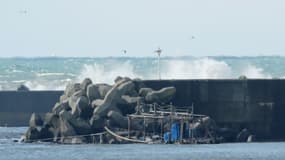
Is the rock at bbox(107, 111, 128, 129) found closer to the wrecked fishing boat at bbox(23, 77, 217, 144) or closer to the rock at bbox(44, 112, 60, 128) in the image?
the wrecked fishing boat at bbox(23, 77, 217, 144)

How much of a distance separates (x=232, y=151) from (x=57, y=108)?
14840mm

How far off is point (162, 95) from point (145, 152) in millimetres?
9017

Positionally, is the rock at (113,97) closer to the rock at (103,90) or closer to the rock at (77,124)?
the rock at (77,124)

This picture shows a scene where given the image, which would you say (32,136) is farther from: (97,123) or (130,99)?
(130,99)

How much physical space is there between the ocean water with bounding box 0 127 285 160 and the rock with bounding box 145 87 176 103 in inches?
150

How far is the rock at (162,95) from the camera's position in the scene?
3024 inches

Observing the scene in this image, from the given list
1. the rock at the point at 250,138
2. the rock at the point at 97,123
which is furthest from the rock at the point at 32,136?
the rock at the point at 250,138

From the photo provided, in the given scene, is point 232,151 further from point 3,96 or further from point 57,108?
point 3,96

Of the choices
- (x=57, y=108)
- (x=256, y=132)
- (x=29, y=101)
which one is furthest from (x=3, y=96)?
(x=256, y=132)

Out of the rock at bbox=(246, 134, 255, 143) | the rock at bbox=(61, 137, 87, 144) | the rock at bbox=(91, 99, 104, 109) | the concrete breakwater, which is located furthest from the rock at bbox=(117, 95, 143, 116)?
the rock at bbox=(246, 134, 255, 143)

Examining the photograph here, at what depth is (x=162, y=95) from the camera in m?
76.9

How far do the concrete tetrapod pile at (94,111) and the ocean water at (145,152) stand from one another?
147 centimetres

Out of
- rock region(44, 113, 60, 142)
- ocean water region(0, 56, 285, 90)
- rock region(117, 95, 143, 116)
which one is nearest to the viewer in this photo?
rock region(117, 95, 143, 116)

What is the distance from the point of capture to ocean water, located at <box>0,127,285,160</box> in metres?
65.4
